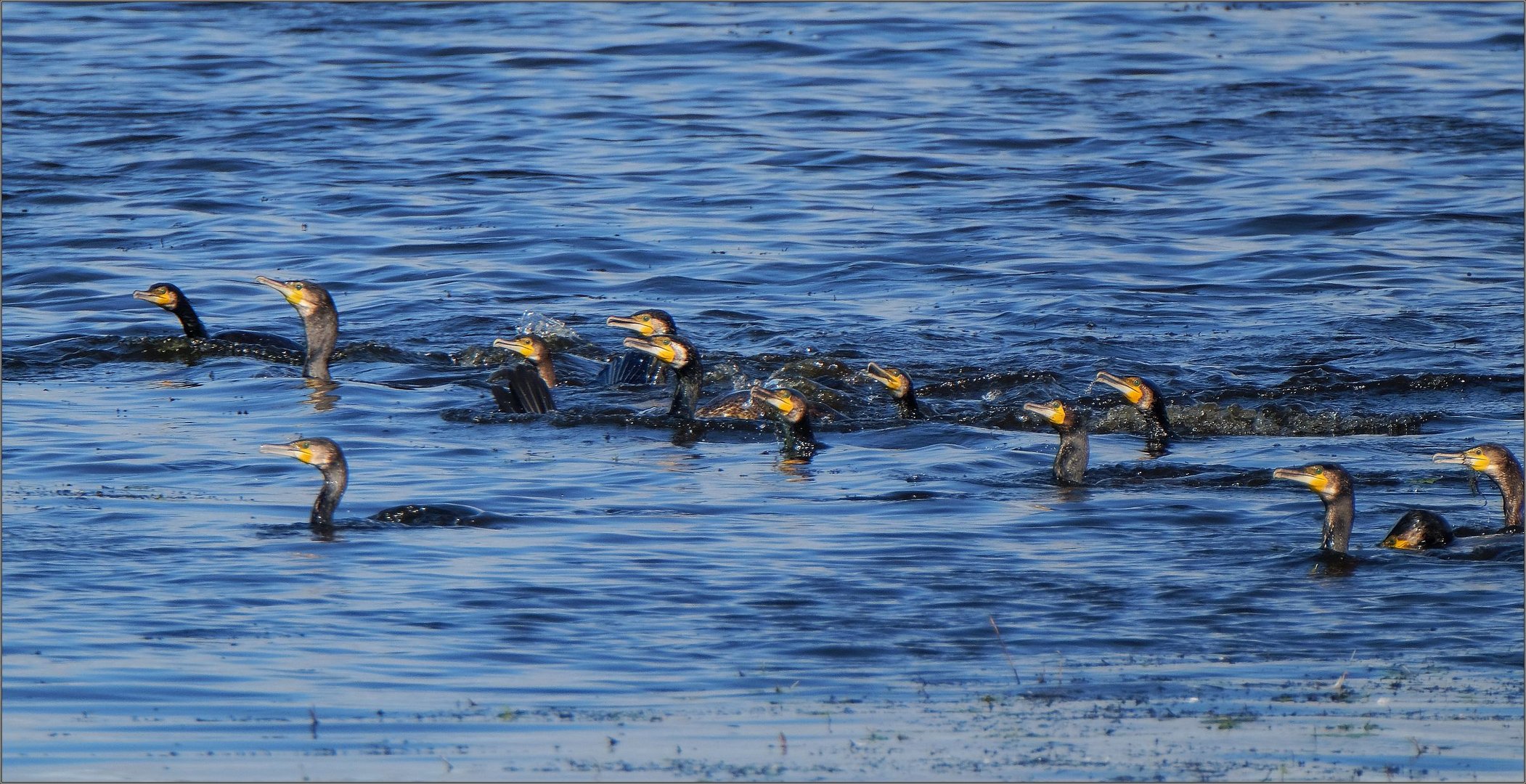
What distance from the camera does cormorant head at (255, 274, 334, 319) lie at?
14789 millimetres

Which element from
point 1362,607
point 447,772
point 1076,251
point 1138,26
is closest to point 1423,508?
point 1362,607

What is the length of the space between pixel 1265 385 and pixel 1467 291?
4.29m

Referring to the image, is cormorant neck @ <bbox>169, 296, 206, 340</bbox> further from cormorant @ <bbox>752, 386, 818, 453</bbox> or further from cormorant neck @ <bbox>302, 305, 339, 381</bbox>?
cormorant @ <bbox>752, 386, 818, 453</bbox>

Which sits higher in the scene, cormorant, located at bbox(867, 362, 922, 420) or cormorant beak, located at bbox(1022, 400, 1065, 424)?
cormorant beak, located at bbox(1022, 400, 1065, 424)

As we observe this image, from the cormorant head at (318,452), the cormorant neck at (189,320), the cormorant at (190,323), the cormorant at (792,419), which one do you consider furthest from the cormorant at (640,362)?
the cormorant head at (318,452)

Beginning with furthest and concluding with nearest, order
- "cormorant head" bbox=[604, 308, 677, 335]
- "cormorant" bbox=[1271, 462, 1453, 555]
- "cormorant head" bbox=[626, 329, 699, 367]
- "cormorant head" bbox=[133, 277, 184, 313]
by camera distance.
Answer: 1. "cormorant head" bbox=[133, 277, 184, 313]
2. "cormorant head" bbox=[604, 308, 677, 335]
3. "cormorant head" bbox=[626, 329, 699, 367]
4. "cormorant" bbox=[1271, 462, 1453, 555]

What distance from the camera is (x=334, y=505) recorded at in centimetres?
1023

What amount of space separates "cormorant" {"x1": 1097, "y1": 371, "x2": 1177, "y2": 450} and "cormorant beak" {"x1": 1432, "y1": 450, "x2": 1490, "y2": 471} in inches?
101

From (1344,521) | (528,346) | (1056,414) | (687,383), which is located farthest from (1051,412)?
(528,346)

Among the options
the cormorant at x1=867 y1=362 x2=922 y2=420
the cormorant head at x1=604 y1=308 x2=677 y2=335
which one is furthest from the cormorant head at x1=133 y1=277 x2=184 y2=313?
the cormorant at x1=867 y1=362 x2=922 y2=420

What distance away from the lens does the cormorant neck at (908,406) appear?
13.5 meters

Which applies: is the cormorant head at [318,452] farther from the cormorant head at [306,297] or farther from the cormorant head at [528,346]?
the cormorant head at [306,297]

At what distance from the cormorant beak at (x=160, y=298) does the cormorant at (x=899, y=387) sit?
581 cm

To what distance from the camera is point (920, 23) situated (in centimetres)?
3272
